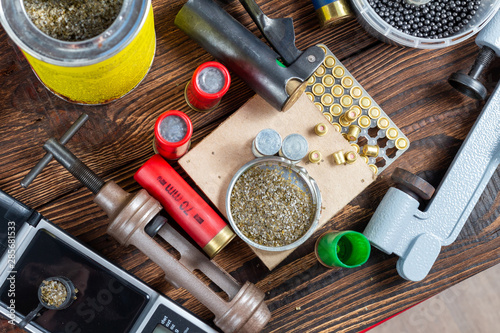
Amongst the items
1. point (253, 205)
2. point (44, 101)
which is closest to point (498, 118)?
point (253, 205)

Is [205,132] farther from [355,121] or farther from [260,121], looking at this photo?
[355,121]

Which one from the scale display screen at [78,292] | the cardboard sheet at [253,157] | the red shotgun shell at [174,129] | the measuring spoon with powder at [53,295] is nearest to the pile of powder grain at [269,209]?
the cardboard sheet at [253,157]

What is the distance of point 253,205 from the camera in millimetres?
1025

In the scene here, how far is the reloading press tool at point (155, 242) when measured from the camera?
0.90 m

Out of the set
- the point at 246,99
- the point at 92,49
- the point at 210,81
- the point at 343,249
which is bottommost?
the point at 343,249

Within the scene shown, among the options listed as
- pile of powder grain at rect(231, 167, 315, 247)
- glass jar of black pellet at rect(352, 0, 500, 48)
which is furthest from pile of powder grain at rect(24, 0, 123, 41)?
glass jar of black pellet at rect(352, 0, 500, 48)

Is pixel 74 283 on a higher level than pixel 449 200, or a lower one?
higher

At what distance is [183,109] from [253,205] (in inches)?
10.8

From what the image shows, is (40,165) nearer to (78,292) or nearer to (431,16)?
(78,292)

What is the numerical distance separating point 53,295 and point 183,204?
306 mm

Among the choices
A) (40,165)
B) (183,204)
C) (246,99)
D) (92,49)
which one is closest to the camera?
(92,49)

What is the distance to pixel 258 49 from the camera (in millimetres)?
962

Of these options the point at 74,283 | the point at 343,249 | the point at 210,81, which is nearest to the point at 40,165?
the point at 74,283

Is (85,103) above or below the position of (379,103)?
above
